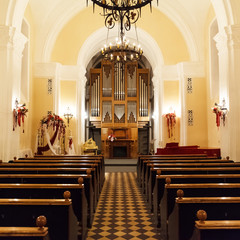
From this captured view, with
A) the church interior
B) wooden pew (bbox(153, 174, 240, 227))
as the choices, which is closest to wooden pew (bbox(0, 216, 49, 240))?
the church interior

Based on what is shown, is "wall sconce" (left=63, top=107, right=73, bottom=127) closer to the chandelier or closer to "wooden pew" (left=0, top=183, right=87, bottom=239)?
the chandelier

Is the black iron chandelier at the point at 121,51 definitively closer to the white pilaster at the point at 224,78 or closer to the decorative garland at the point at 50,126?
the white pilaster at the point at 224,78

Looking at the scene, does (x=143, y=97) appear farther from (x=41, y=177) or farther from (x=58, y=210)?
(x=58, y=210)

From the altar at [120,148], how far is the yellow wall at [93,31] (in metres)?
5.37

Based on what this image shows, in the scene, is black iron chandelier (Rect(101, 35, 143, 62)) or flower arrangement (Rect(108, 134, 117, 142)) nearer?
black iron chandelier (Rect(101, 35, 143, 62))

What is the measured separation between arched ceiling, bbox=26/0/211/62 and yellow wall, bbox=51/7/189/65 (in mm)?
243

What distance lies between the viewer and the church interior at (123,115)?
3.17 meters

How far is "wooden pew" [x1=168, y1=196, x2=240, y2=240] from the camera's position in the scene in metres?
2.46

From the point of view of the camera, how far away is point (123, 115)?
656 inches

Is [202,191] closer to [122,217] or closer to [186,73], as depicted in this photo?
[122,217]

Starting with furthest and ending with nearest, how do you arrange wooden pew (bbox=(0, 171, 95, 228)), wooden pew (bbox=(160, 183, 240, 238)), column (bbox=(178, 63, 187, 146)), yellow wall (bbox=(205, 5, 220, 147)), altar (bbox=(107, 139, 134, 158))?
1. altar (bbox=(107, 139, 134, 158))
2. column (bbox=(178, 63, 187, 146))
3. yellow wall (bbox=(205, 5, 220, 147))
4. wooden pew (bbox=(0, 171, 95, 228))
5. wooden pew (bbox=(160, 183, 240, 238))

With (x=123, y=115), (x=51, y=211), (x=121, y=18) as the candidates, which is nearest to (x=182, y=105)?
(x=123, y=115)

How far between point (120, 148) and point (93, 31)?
6715 mm

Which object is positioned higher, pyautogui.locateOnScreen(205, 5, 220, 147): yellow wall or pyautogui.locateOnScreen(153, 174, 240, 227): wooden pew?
pyautogui.locateOnScreen(205, 5, 220, 147): yellow wall
